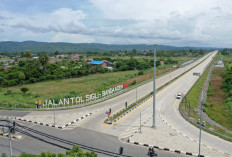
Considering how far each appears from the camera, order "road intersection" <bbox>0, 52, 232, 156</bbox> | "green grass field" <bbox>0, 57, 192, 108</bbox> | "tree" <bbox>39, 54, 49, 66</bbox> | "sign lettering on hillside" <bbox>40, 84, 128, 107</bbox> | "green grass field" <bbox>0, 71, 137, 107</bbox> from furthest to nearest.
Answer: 1. "tree" <bbox>39, 54, 49, 66</bbox>
2. "green grass field" <bbox>0, 71, 137, 107</bbox>
3. "green grass field" <bbox>0, 57, 192, 108</bbox>
4. "sign lettering on hillside" <bbox>40, 84, 128, 107</bbox>
5. "road intersection" <bbox>0, 52, 232, 156</bbox>

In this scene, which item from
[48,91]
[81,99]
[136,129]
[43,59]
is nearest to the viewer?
[136,129]

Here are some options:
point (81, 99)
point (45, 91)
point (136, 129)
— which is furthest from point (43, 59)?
point (136, 129)

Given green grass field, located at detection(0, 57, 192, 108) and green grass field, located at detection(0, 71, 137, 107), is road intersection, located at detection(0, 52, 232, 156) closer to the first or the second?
green grass field, located at detection(0, 57, 192, 108)

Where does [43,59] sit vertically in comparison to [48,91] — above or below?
above

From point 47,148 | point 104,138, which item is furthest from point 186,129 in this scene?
point 47,148

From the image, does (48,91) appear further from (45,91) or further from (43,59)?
(43,59)

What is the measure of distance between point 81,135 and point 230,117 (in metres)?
26.5

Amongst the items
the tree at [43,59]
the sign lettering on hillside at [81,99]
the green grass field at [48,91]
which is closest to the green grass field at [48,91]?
the green grass field at [48,91]

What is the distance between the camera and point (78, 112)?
3092 cm

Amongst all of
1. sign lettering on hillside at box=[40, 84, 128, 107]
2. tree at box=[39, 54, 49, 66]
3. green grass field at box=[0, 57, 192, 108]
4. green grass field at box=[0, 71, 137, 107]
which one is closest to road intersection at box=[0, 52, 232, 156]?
sign lettering on hillside at box=[40, 84, 128, 107]

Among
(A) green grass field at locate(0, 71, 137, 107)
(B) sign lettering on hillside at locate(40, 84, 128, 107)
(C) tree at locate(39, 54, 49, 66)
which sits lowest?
(A) green grass field at locate(0, 71, 137, 107)

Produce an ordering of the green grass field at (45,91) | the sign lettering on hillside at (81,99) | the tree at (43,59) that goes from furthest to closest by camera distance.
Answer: the tree at (43,59), the green grass field at (45,91), the sign lettering on hillside at (81,99)

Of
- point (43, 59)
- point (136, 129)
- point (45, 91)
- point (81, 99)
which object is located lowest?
point (45, 91)

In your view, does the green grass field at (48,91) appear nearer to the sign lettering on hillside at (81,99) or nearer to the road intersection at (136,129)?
the sign lettering on hillside at (81,99)
